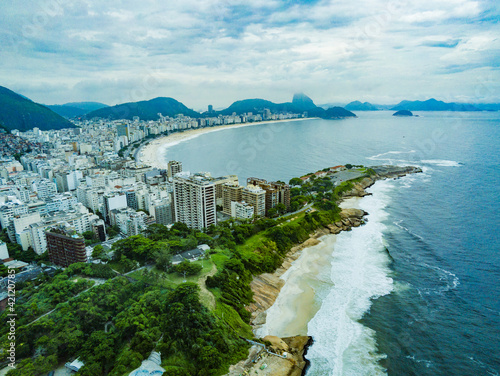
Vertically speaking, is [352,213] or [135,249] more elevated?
[135,249]

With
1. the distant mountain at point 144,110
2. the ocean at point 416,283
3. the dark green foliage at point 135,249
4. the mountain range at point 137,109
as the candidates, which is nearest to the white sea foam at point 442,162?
the ocean at point 416,283

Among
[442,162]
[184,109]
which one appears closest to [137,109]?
[184,109]

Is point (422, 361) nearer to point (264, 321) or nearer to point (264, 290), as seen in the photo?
point (264, 321)

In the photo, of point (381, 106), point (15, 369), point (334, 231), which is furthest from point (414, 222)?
point (381, 106)

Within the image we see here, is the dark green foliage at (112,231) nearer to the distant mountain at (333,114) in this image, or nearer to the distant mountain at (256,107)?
the distant mountain at (256,107)

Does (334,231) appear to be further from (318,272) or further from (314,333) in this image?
(314,333)

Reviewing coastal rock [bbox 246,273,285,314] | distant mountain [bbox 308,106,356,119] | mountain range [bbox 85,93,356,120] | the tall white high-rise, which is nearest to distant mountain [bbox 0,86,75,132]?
mountain range [bbox 85,93,356,120]
